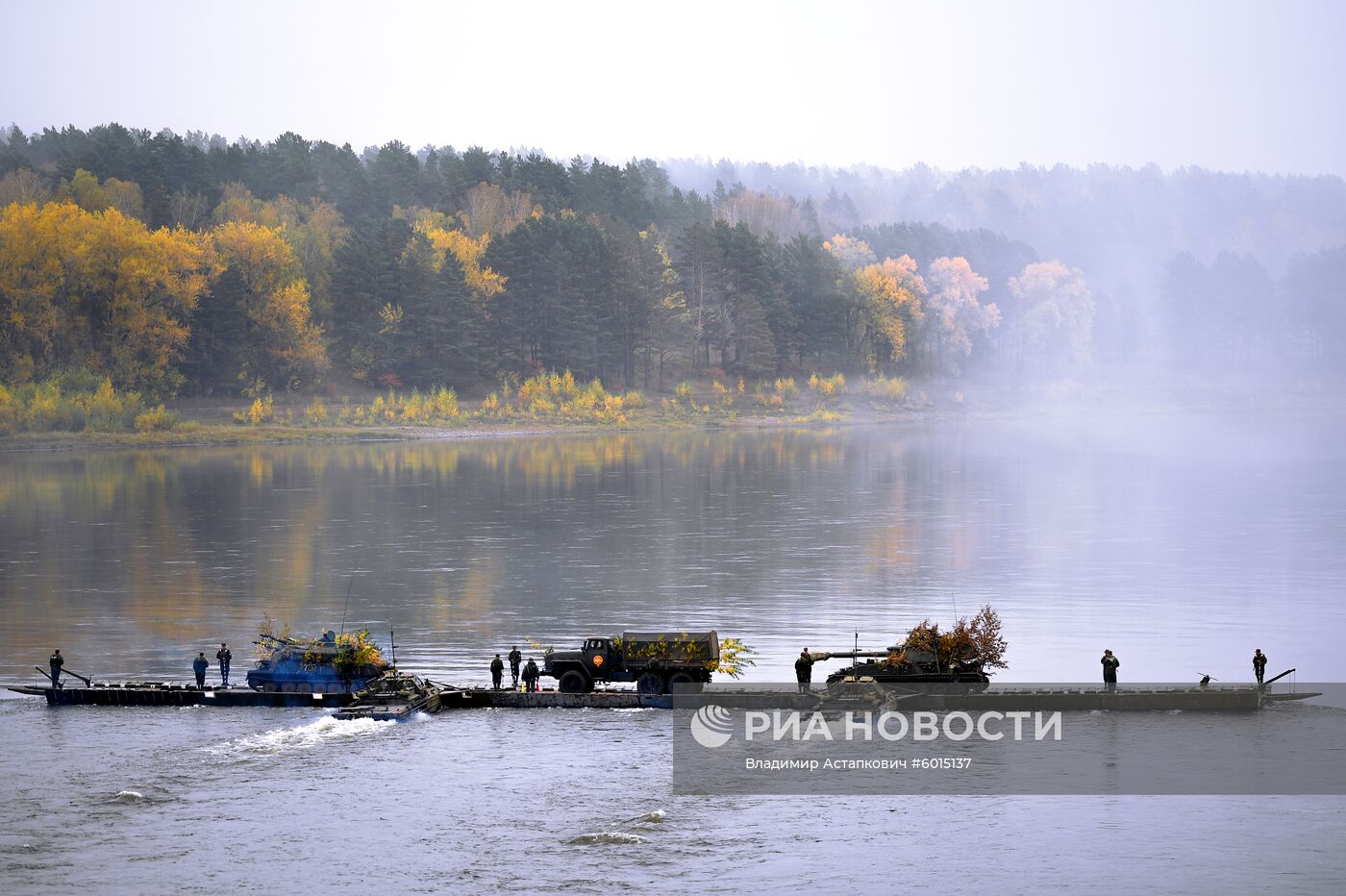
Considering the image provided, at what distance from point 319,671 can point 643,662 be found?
10375 millimetres

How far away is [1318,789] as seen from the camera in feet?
134

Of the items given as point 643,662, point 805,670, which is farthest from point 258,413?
point 805,670

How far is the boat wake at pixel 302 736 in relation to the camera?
150 feet

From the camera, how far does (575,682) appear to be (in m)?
51.2

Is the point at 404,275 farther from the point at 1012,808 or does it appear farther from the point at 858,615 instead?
the point at 1012,808

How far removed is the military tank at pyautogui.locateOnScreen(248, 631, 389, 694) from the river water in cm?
142

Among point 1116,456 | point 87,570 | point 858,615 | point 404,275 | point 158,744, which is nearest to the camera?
point 158,744

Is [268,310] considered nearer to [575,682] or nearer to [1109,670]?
[575,682]

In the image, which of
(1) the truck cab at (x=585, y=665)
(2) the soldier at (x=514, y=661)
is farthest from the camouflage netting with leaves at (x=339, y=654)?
(1) the truck cab at (x=585, y=665)

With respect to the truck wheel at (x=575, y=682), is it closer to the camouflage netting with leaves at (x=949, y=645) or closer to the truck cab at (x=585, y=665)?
the truck cab at (x=585, y=665)

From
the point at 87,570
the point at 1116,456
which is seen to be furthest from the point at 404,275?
the point at 87,570

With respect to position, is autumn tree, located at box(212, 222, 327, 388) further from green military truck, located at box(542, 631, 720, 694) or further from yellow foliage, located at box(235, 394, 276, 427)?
green military truck, located at box(542, 631, 720, 694)

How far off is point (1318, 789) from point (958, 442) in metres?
139

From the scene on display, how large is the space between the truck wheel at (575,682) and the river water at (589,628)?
1301 millimetres
